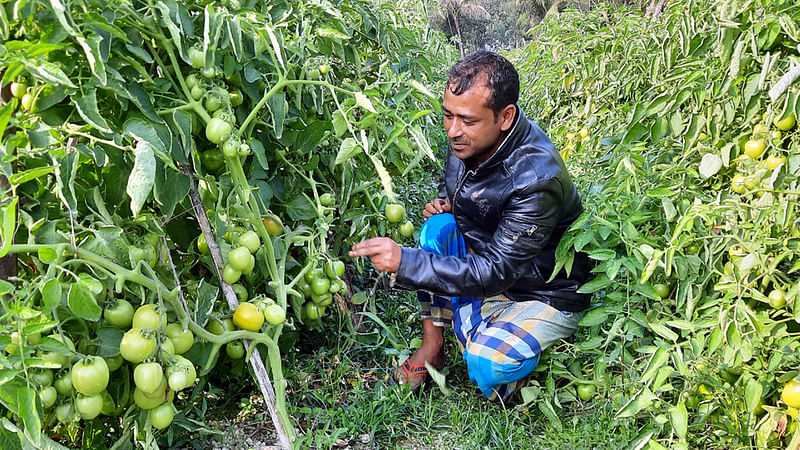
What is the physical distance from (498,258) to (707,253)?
51cm

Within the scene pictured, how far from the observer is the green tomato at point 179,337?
1.13 meters

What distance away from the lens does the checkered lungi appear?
1.65 meters

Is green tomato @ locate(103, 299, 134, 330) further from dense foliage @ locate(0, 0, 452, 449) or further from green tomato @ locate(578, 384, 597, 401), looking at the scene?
green tomato @ locate(578, 384, 597, 401)

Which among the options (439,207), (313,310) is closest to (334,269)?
(313,310)

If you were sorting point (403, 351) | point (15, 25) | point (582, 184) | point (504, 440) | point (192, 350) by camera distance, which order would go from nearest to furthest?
point (15, 25)
point (192, 350)
point (504, 440)
point (403, 351)
point (582, 184)

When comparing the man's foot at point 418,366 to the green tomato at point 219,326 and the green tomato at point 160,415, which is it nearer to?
the green tomato at point 219,326

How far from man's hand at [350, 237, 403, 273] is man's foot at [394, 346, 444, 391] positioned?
42cm

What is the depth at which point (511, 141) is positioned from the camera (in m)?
1.65

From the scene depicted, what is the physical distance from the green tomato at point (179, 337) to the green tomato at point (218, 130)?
36 centimetres

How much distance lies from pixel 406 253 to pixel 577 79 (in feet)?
7.03

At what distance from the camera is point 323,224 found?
1.39 meters

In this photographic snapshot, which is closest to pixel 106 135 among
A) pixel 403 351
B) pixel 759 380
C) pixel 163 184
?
pixel 163 184

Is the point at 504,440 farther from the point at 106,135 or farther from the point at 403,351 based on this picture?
the point at 106,135

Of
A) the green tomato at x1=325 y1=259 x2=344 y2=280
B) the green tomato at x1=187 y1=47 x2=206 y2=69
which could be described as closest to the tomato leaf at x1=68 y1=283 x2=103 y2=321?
the green tomato at x1=187 y1=47 x2=206 y2=69
